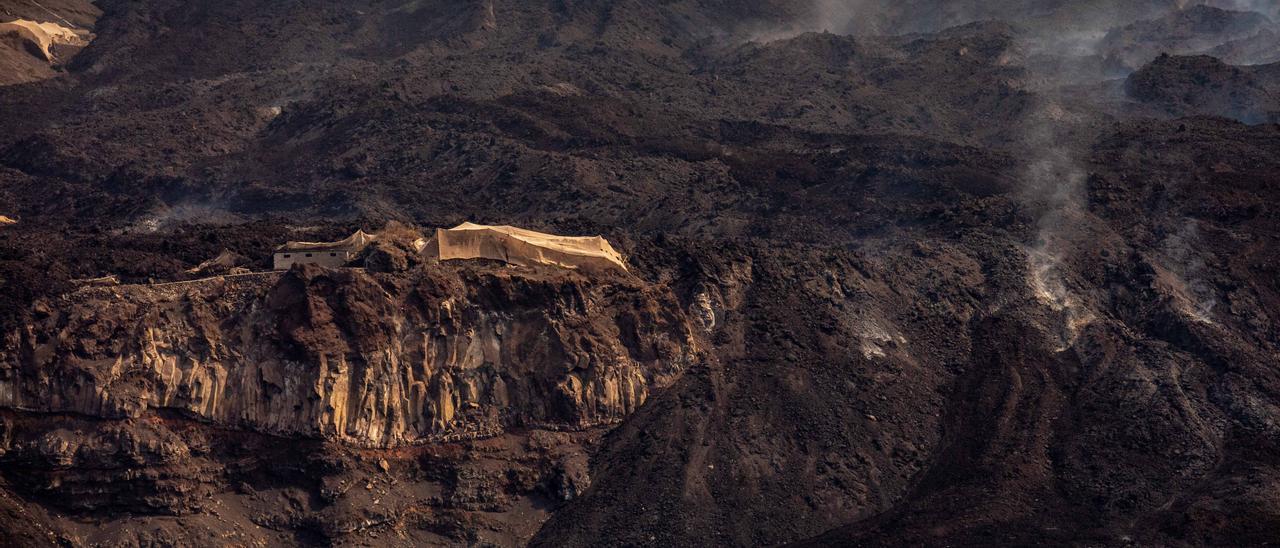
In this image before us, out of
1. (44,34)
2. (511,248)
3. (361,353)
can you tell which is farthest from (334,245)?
(44,34)

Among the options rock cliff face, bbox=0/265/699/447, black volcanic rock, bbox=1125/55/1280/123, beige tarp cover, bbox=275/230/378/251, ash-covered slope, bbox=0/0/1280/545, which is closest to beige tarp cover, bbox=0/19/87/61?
ash-covered slope, bbox=0/0/1280/545

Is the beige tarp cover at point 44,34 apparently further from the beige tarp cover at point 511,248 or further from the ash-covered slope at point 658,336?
the beige tarp cover at point 511,248

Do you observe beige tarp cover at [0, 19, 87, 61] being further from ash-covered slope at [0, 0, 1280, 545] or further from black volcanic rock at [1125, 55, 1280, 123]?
black volcanic rock at [1125, 55, 1280, 123]

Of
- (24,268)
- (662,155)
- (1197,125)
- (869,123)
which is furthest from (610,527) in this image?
(869,123)

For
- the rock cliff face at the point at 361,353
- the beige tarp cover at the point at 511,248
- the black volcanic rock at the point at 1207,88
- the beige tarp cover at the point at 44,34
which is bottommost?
the rock cliff face at the point at 361,353

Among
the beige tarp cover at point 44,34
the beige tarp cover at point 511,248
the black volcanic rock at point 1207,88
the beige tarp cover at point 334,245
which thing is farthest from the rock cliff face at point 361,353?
the beige tarp cover at point 44,34

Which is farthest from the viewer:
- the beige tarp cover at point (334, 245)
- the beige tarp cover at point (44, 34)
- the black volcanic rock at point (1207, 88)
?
the beige tarp cover at point (44, 34)
